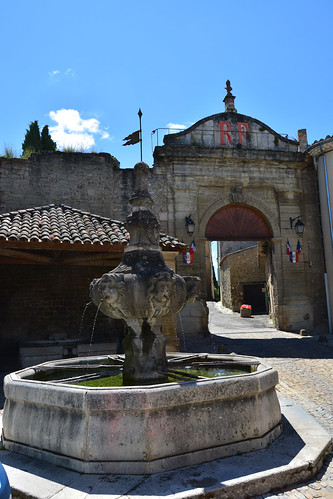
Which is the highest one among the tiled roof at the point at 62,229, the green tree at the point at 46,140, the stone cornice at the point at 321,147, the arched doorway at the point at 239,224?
the green tree at the point at 46,140

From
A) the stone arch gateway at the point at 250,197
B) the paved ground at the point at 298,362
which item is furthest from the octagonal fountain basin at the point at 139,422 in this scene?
the stone arch gateway at the point at 250,197

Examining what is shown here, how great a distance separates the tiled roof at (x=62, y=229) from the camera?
8102mm

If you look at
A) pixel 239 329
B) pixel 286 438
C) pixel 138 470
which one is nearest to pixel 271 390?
pixel 286 438

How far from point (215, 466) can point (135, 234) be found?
100 inches

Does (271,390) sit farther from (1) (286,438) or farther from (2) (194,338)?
(2) (194,338)

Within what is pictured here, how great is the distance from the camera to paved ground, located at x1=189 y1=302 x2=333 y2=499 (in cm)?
329

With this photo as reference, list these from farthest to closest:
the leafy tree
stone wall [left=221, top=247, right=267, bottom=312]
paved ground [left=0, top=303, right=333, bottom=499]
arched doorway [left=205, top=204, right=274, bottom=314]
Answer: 1. stone wall [left=221, top=247, right=267, bottom=312]
2. the leafy tree
3. arched doorway [left=205, top=204, right=274, bottom=314]
4. paved ground [left=0, top=303, right=333, bottom=499]

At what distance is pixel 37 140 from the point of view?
18359 millimetres

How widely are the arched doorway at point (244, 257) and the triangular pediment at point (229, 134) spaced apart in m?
2.63

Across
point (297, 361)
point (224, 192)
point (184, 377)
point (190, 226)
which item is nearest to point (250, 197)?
point (224, 192)

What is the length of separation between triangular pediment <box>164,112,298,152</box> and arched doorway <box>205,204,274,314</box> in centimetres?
263

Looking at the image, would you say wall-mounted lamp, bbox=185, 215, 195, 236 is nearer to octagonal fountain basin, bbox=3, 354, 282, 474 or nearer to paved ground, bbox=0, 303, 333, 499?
paved ground, bbox=0, 303, 333, 499

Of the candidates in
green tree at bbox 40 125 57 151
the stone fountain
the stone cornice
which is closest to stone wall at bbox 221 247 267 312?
the stone cornice

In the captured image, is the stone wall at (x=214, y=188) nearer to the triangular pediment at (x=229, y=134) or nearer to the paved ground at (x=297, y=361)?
the triangular pediment at (x=229, y=134)
